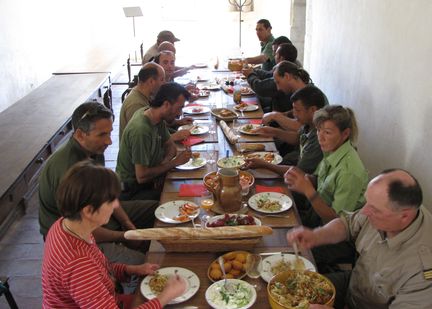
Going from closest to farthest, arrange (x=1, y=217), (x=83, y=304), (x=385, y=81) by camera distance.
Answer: (x=83, y=304), (x=1, y=217), (x=385, y=81)

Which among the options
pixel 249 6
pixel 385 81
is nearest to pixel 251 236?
pixel 385 81

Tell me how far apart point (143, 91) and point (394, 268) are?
115 inches

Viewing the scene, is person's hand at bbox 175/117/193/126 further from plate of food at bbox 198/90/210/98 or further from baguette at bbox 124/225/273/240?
baguette at bbox 124/225/273/240

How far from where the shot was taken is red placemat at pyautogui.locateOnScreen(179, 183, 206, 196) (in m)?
2.86

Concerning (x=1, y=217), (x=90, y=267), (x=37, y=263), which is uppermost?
(x=90, y=267)

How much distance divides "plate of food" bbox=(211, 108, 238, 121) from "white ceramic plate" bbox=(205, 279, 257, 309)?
2563 mm

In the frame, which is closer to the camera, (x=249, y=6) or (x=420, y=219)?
(x=420, y=219)

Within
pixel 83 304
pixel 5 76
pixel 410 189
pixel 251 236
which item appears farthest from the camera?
pixel 5 76

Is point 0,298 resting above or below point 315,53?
below

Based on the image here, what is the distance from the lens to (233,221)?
2.36 metres

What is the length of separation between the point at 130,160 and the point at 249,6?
30.6 feet

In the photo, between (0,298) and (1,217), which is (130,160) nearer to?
(1,217)

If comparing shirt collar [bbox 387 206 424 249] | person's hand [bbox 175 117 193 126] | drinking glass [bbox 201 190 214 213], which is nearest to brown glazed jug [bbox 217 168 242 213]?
drinking glass [bbox 201 190 214 213]

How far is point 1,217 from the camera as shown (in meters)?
3.02
